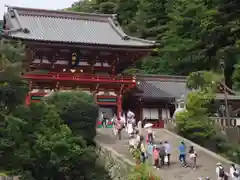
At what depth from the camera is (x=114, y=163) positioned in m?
18.9

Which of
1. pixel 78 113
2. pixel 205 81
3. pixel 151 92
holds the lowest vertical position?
pixel 78 113

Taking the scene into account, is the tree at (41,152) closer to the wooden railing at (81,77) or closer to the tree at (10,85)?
the tree at (10,85)

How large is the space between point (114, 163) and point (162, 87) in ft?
49.3

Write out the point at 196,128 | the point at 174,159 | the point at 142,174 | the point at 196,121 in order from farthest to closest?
the point at 196,128 < the point at 196,121 < the point at 174,159 < the point at 142,174

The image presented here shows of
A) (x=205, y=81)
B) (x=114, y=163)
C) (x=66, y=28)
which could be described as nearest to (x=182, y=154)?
(x=114, y=163)

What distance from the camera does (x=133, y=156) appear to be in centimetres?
1903

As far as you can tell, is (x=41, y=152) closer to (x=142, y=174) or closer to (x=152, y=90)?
(x=142, y=174)

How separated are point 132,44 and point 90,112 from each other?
1066 cm

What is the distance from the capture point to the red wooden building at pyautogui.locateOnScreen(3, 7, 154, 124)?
27.7 m

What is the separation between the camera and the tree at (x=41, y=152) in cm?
1678

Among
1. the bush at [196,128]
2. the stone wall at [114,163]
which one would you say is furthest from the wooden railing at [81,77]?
the stone wall at [114,163]

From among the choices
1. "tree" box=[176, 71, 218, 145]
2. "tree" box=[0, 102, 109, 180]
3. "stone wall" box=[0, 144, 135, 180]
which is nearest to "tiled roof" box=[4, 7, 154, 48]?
"tree" box=[176, 71, 218, 145]

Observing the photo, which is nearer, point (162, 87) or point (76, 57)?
point (76, 57)

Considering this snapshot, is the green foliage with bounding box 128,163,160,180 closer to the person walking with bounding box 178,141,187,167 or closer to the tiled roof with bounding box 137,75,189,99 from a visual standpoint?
the person walking with bounding box 178,141,187,167
